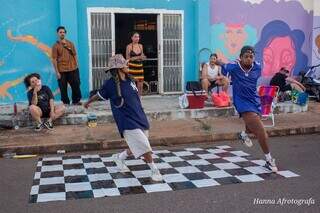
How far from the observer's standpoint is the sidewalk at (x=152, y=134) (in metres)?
8.10

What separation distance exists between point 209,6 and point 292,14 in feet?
8.90

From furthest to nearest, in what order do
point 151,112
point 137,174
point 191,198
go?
point 151,112 → point 137,174 → point 191,198

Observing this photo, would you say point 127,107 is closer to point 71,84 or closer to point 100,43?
point 71,84

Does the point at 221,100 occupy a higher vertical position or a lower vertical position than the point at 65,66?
lower

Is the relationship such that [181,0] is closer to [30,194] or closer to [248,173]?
[248,173]

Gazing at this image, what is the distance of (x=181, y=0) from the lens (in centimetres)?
1216

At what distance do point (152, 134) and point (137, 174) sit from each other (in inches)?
100

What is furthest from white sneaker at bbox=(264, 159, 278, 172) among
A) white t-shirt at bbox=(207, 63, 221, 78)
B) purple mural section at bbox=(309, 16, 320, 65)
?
purple mural section at bbox=(309, 16, 320, 65)

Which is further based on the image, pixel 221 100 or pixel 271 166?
pixel 221 100

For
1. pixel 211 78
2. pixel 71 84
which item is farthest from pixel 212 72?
pixel 71 84

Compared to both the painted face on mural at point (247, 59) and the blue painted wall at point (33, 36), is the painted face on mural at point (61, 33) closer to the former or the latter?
the blue painted wall at point (33, 36)

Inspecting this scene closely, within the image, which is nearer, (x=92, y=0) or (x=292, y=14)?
(x=92, y=0)

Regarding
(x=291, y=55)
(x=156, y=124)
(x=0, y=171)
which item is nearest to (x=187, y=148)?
(x=156, y=124)

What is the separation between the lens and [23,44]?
10.9 meters
